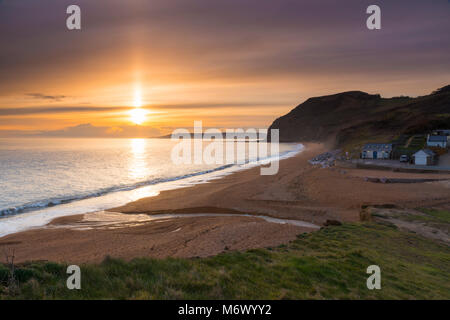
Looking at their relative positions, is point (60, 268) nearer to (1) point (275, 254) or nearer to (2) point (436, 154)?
(1) point (275, 254)

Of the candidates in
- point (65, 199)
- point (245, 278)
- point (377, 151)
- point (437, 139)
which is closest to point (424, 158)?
point (377, 151)

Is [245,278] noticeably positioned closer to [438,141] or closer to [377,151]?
[377,151]

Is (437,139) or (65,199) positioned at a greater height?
(437,139)

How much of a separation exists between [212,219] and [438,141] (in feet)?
164

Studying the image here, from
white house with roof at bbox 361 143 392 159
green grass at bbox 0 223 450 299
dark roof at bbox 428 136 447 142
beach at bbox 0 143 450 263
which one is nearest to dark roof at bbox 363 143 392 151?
white house with roof at bbox 361 143 392 159

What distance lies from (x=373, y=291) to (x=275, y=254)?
10.0ft

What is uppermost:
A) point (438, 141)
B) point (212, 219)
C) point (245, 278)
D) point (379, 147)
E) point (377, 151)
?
point (438, 141)

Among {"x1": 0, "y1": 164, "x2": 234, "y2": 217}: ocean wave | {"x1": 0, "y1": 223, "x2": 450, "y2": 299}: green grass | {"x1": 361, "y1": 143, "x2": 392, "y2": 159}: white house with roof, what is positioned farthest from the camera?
{"x1": 361, "y1": 143, "x2": 392, "y2": 159}: white house with roof

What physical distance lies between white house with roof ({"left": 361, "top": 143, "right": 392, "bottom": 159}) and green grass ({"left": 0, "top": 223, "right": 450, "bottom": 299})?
146ft

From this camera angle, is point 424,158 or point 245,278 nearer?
point 245,278

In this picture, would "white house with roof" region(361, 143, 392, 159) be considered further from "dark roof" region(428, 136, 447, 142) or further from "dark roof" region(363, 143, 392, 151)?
"dark roof" region(428, 136, 447, 142)

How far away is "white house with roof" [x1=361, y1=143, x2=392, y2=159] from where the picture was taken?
4869 centimetres

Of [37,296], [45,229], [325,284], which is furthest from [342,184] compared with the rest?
[37,296]

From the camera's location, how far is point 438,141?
48.5 metres
